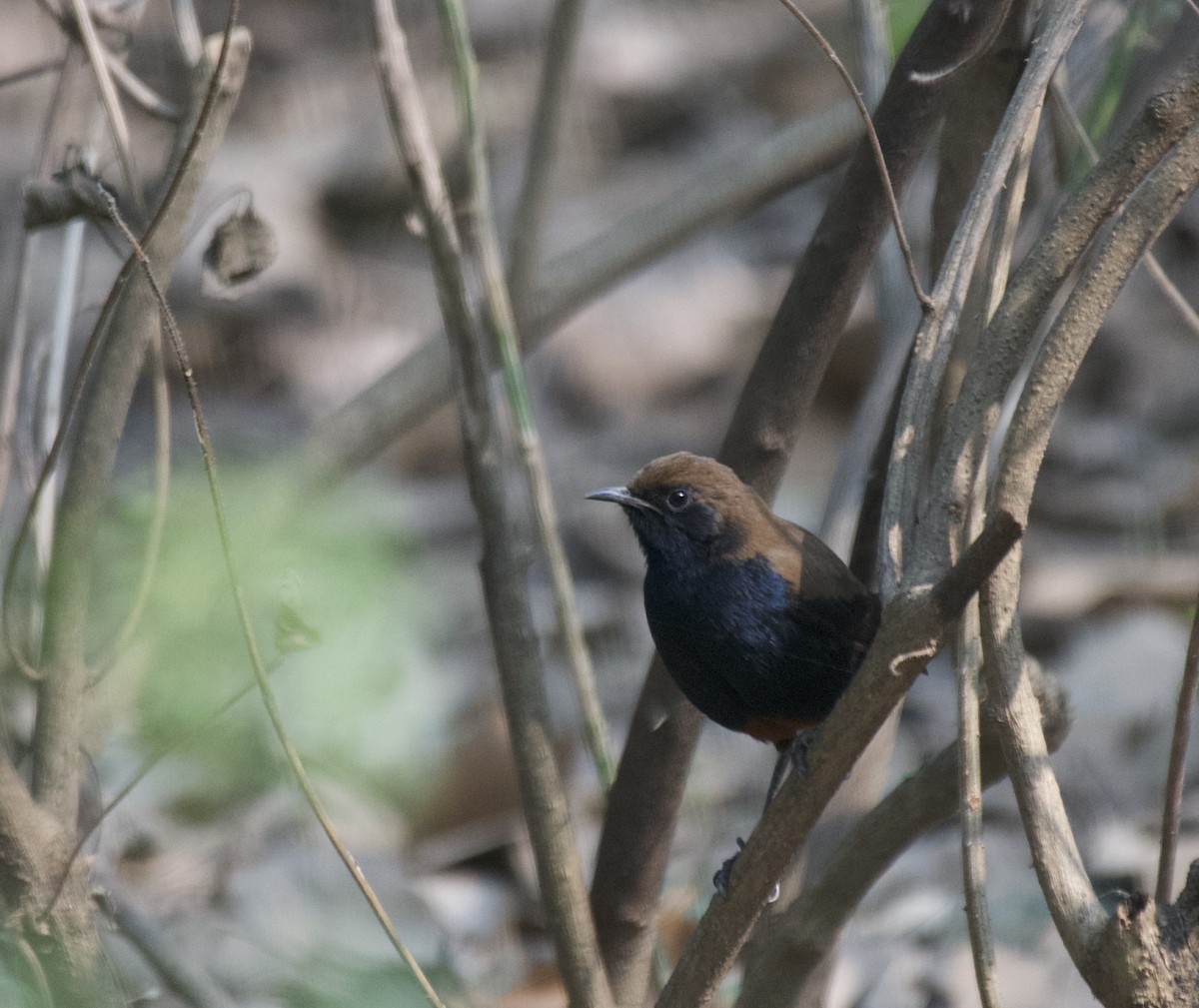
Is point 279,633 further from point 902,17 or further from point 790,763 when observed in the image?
point 902,17

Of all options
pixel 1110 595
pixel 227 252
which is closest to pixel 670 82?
pixel 1110 595

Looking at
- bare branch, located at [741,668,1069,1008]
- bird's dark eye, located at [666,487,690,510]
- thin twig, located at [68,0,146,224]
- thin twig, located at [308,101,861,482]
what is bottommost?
bare branch, located at [741,668,1069,1008]

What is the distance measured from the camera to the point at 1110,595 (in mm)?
5871

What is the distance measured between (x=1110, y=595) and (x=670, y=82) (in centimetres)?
432

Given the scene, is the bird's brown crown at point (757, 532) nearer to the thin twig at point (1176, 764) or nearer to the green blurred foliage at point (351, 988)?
the thin twig at point (1176, 764)

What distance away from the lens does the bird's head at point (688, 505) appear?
3.30 meters

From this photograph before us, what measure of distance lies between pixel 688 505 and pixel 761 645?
14.7 inches

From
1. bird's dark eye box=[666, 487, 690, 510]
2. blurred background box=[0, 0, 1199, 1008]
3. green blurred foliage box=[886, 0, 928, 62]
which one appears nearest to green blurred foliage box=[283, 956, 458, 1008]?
blurred background box=[0, 0, 1199, 1008]

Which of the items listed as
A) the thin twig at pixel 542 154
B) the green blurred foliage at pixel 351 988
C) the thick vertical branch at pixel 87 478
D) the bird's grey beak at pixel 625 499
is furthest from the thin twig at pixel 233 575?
the thin twig at pixel 542 154

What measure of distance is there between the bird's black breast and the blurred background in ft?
2.03

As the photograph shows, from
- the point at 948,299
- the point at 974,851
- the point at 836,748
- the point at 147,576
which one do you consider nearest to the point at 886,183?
the point at 948,299

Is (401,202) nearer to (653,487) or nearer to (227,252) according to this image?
(653,487)

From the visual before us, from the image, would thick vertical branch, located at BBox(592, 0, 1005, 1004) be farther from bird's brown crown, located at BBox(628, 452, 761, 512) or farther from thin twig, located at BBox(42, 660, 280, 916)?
thin twig, located at BBox(42, 660, 280, 916)

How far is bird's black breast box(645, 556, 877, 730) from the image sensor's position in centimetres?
316
